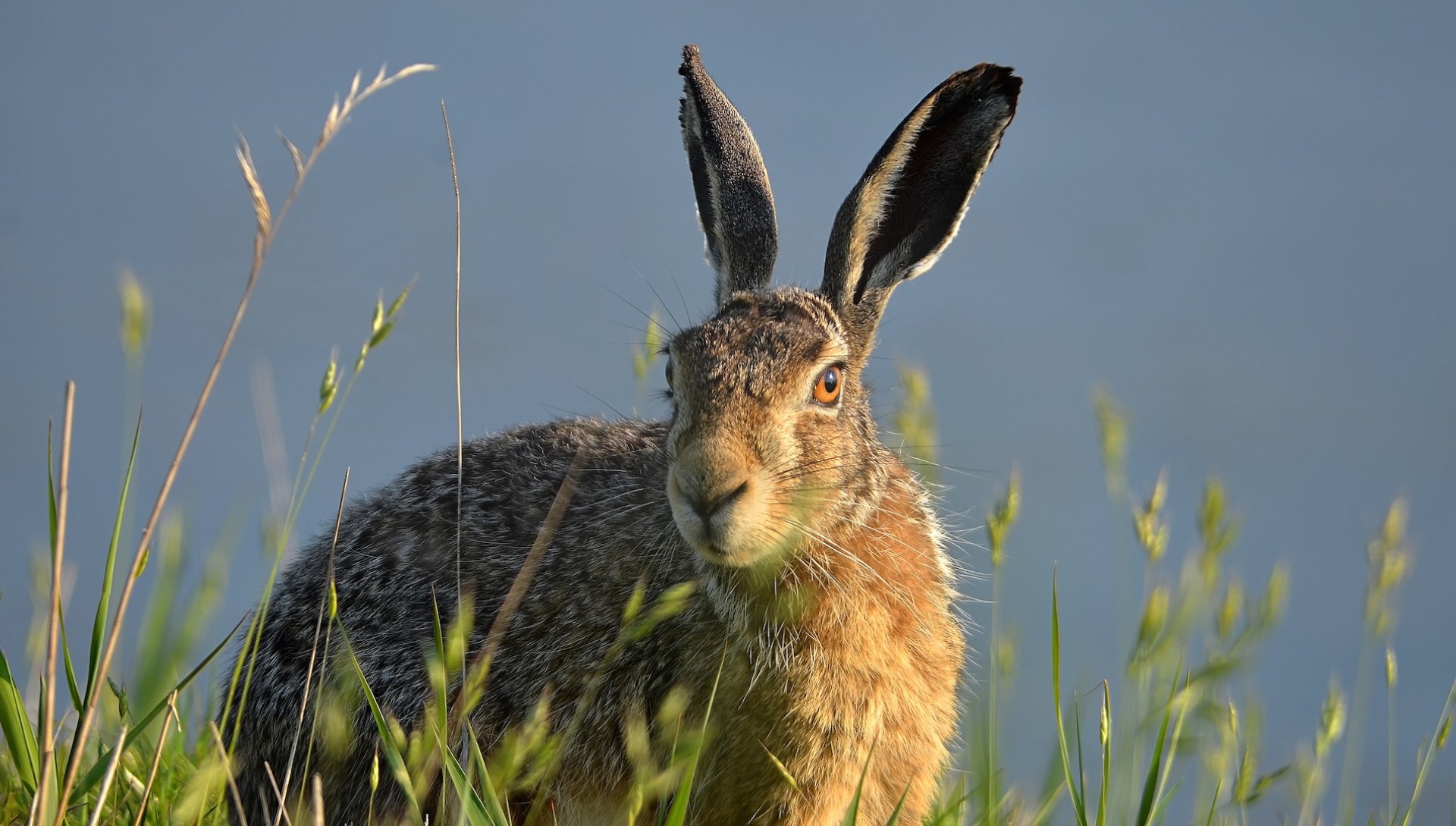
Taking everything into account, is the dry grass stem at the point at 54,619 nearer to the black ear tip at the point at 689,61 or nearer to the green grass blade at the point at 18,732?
the green grass blade at the point at 18,732

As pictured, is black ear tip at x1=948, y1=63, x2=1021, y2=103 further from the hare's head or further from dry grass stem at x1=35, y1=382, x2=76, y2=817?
dry grass stem at x1=35, y1=382, x2=76, y2=817

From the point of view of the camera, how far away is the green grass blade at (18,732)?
3.82 metres

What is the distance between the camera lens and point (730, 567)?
5316mm

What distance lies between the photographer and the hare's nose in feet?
14.8

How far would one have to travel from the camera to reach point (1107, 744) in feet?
11.8

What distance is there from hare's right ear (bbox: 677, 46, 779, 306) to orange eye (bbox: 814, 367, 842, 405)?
963mm

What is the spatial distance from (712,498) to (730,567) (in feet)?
2.88

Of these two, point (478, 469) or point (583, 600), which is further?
point (478, 469)

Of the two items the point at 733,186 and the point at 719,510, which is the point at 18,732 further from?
the point at 733,186

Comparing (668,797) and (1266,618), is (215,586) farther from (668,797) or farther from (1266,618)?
(1266,618)

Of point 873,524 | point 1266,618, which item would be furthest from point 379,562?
point 1266,618

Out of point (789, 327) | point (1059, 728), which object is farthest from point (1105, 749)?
point (789, 327)

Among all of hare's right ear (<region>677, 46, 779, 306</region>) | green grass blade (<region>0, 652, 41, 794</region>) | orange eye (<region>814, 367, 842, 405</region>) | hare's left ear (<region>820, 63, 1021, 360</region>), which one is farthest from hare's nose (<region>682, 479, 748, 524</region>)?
green grass blade (<region>0, 652, 41, 794</region>)

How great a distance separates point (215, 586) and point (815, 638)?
251cm
